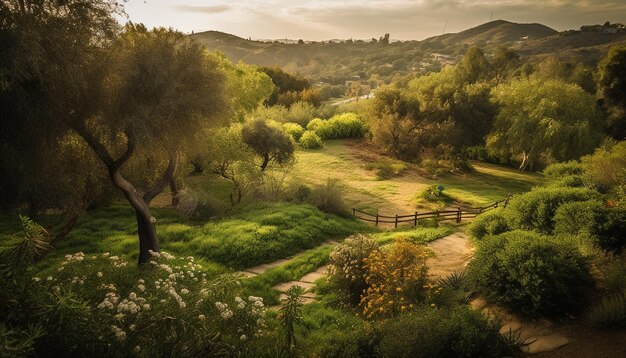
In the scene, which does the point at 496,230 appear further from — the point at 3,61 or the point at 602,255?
the point at 3,61

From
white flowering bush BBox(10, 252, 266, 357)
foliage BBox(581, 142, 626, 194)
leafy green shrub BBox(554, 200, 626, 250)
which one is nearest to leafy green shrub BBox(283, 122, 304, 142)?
foliage BBox(581, 142, 626, 194)

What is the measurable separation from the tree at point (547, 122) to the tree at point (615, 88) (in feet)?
12.1

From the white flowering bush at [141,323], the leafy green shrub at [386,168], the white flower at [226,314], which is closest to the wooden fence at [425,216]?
the leafy green shrub at [386,168]

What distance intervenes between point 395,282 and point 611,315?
4417mm

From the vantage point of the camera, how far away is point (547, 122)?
33.9 m

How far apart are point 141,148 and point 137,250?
463 cm

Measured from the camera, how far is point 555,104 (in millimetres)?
34500

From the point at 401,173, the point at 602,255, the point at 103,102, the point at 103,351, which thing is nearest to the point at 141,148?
the point at 103,102

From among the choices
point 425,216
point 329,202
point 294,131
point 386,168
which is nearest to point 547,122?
point 386,168

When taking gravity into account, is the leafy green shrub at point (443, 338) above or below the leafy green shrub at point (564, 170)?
below

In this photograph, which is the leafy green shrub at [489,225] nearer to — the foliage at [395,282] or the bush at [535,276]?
the foliage at [395,282]

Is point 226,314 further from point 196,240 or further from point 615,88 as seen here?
point 615,88

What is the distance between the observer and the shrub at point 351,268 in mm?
10824

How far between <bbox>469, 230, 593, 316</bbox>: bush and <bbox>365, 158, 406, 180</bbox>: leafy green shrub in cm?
2482
